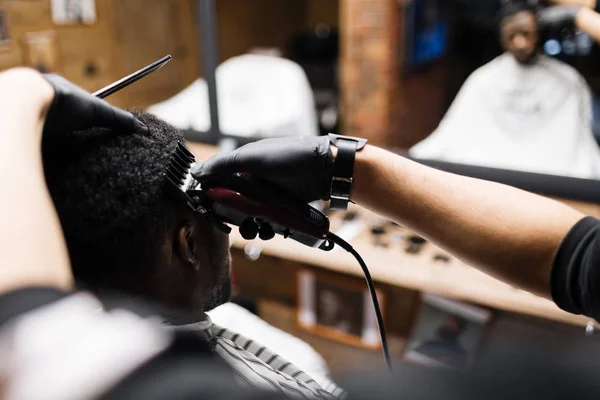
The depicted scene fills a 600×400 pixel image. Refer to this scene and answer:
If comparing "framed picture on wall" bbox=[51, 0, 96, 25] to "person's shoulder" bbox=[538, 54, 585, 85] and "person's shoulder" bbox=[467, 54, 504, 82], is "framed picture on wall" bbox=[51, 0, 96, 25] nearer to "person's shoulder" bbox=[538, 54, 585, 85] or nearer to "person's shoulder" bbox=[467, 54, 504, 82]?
"person's shoulder" bbox=[467, 54, 504, 82]

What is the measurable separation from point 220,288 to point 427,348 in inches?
51.8

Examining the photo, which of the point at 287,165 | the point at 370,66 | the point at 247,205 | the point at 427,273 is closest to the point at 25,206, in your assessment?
the point at 247,205

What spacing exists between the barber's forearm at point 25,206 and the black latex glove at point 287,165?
226 millimetres

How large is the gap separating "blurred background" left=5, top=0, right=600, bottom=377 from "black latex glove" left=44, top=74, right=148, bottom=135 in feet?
1.80

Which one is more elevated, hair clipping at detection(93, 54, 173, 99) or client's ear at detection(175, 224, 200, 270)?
hair clipping at detection(93, 54, 173, 99)

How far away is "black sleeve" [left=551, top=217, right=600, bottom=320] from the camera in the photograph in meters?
0.68

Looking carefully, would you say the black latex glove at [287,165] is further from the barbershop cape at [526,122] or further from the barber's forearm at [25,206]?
the barbershop cape at [526,122]

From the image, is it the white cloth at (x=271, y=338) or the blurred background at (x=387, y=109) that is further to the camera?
the blurred background at (x=387, y=109)

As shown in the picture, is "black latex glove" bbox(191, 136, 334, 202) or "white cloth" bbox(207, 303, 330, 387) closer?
"black latex glove" bbox(191, 136, 334, 202)

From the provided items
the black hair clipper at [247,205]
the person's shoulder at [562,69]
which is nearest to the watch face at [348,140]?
the black hair clipper at [247,205]

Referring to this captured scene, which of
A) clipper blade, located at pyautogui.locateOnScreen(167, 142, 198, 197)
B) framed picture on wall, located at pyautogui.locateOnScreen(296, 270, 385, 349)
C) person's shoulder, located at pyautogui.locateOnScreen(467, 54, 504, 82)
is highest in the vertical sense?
clipper blade, located at pyautogui.locateOnScreen(167, 142, 198, 197)

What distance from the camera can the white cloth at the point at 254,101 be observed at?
2.68 m

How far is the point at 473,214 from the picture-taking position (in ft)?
2.55

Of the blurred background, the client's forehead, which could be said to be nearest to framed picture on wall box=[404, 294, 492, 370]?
the blurred background
